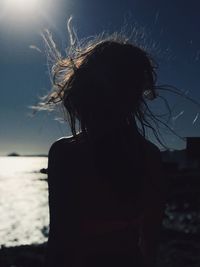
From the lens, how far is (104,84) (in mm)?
2350

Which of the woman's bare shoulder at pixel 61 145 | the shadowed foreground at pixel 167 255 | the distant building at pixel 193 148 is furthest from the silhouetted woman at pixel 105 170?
the distant building at pixel 193 148

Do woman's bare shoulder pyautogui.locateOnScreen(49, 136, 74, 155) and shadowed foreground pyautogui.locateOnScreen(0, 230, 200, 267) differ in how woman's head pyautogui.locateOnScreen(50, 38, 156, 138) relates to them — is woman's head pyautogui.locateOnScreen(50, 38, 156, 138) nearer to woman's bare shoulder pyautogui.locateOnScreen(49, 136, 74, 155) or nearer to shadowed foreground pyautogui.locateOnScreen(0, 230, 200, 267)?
woman's bare shoulder pyautogui.locateOnScreen(49, 136, 74, 155)

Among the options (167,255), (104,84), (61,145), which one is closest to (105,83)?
(104,84)

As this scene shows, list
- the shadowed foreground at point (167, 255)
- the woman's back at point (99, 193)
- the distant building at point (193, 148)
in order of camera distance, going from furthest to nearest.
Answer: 1. the distant building at point (193, 148)
2. the shadowed foreground at point (167, 255)
3. the woman's back at point (99, 193)

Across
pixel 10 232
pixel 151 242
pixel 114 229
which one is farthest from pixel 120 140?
pixel 10 232

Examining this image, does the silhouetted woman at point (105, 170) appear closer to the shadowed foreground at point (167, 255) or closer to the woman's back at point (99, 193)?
the woman's back at point (99, 193)

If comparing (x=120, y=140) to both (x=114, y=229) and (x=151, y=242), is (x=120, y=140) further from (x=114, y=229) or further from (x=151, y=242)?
(x=151, y=242)

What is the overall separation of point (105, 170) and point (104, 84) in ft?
1.54

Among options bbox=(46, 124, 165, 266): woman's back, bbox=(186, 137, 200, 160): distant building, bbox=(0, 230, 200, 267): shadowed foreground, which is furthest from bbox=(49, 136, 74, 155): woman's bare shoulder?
bbox=(186, 137, 200, 160): distant building

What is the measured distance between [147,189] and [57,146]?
22.7 inches

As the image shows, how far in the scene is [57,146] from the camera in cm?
231

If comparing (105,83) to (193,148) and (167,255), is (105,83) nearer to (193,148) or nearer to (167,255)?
(167,255)

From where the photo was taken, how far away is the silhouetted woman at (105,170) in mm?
2246

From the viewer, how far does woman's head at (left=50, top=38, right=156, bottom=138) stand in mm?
2369
